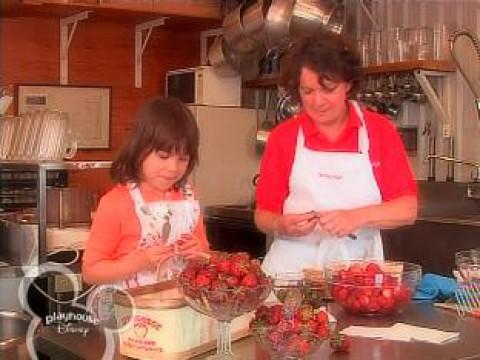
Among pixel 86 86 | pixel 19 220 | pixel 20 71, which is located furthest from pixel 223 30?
pixel 19 220

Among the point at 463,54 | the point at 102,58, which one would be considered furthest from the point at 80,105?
the point at 463,54

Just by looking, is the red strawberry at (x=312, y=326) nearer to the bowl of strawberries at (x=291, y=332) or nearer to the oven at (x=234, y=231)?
the bowl of strawberries at (x=291, y=332)

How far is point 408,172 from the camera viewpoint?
74.2 inches

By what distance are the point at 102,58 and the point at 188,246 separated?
101 inches

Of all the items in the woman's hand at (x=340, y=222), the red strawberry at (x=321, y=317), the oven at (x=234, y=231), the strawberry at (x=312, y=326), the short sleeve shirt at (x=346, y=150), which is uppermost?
the short sleeve shirt at (x=346, y=150)

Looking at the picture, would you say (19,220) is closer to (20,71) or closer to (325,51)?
(20,71)

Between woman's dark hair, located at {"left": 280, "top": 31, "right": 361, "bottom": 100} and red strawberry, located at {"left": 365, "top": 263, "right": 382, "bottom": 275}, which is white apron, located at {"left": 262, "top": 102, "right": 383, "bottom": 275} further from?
red strawberry, located at {"left": 365, "top": 263, "right": 382, "bottom": 275}

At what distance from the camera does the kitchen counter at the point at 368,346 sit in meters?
1.22

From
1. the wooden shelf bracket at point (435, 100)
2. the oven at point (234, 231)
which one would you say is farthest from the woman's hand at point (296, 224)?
the oven at point (234, 231)

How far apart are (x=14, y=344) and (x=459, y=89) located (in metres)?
2.26

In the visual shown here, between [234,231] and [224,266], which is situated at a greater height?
[224,266]

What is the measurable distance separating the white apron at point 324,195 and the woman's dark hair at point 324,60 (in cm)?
14

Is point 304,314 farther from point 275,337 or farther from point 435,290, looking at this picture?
point 435,290

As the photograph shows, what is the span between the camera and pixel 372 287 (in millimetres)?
1495
